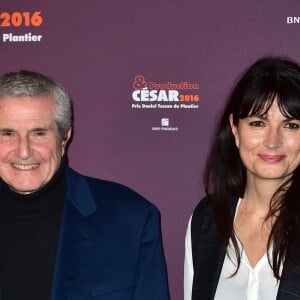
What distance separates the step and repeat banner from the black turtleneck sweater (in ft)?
1.53

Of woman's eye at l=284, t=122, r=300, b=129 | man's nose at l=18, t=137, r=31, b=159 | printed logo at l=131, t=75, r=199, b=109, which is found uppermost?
printed logo at l=131, t=75, r=199, b=109

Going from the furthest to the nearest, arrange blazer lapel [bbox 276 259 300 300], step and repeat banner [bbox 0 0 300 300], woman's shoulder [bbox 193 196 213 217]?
1. step and repeat banner [bbox 0 0 300 300]
2. woman's shoulder [bbox 193 196 213 217]
3. blazer lapel [bbox 276 259 300 300]

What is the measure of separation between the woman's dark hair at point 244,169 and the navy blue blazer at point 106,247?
0.24 m

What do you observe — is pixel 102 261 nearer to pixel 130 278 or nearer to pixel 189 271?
pixel 130 278

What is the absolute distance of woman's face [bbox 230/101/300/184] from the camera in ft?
5.18

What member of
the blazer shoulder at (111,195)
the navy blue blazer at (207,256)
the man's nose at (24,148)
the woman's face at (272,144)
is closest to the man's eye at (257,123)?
the woman's face at (272,144)

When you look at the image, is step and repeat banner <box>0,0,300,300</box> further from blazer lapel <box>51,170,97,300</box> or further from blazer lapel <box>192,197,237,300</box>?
blazer lapel <box>51,170,97,300</box>

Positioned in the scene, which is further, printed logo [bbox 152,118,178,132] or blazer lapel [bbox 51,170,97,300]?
printed logo [bbox 152,118,178,132]

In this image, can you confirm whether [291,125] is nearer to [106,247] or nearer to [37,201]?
[106,247]

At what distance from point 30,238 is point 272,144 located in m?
0.74

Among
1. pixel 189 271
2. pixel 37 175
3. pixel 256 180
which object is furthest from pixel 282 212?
pixel 37 175

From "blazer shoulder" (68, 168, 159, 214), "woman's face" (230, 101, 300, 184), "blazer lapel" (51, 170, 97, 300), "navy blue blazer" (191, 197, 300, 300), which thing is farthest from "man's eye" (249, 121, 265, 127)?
"blazer lapel" (51, 170, 97, 300)

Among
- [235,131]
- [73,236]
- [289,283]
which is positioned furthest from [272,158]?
[73,236]

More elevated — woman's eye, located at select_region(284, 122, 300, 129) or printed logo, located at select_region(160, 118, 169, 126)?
printed logo, located at select_region(160, 118, 169, 126)
